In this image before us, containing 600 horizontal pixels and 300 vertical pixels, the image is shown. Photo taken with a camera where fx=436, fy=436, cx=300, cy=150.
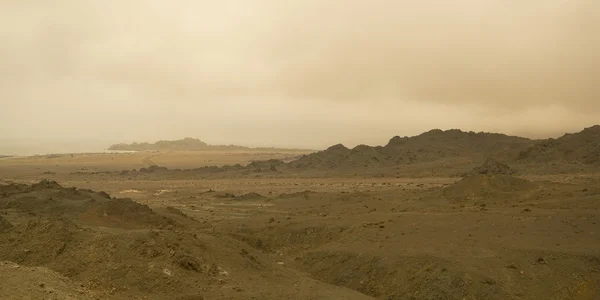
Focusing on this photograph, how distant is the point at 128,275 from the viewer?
47.3 ft

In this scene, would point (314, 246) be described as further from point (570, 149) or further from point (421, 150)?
point (421, 150)

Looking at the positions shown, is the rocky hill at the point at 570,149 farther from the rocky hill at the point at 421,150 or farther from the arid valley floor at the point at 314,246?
the arid valley floor at the point at 314,246

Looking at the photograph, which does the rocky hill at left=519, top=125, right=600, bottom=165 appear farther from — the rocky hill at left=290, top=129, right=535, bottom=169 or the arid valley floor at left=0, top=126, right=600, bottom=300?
the arid valley floor at left=0, top=126, right=600, bottom=300

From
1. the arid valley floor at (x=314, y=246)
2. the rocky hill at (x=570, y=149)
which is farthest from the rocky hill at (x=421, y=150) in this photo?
the arid valley floor at (x=314, y=246)

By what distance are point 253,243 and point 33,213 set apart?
14141 mm

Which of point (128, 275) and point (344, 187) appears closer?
point (128, 275)

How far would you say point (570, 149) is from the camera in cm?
6412

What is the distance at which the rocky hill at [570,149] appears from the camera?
59719 mm

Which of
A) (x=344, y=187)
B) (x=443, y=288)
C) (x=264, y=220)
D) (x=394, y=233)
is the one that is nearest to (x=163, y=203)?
(x=264, y=220)

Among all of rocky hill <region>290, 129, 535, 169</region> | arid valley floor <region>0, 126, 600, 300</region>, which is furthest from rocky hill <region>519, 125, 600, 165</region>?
arid valley floor <region>0, 126, 600, 300</region>

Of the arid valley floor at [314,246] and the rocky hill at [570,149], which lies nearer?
the arid valley floor at [314,246]

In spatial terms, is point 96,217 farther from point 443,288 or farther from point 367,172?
point 367,172

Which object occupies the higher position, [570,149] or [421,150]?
[421,150]

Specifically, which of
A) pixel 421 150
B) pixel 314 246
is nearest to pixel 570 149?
pixel 421 150
